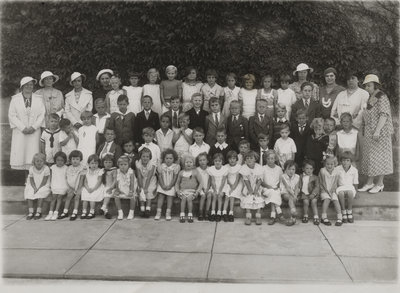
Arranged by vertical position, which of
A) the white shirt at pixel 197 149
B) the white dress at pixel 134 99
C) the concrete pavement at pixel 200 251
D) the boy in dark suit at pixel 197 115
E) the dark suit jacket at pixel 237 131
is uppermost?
the white dress at pixel 134 99

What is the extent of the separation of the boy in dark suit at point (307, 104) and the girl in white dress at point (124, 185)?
2.35m

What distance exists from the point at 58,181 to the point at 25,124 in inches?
43.4

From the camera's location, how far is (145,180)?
6270 millimetres

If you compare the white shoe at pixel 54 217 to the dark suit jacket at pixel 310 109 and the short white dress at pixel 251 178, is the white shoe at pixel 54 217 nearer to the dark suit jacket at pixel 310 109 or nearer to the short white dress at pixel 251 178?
the short white dress at pixel 251 178

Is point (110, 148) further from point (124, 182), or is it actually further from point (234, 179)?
point (234, 179)

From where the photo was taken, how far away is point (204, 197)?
20.2 feet

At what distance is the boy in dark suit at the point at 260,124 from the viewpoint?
259 inches

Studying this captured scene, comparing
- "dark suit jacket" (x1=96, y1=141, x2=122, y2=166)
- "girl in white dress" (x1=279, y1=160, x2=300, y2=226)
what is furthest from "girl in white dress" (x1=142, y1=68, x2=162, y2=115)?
"girl in white dress" (x1=279, y1=160, x2=300, y2=226)

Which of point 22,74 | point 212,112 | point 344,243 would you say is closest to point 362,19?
point 212,112

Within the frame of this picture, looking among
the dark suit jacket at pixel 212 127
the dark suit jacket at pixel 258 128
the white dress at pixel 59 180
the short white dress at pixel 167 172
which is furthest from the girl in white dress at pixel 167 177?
the white dress at pixel 59 180

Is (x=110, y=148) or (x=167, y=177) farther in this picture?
(x=110, y=148)

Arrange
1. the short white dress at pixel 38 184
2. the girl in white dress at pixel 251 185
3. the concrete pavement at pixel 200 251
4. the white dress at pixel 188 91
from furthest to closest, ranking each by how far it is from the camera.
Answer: the white dress at pixel 188 91 → the short white dress at pixel 38 184 → the girl in white dress at pixel 251 185 → the concrete pavement at pixel 200 251

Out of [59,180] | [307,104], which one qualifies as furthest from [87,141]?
[307,104]

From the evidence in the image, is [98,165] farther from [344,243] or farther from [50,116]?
[344,243]
